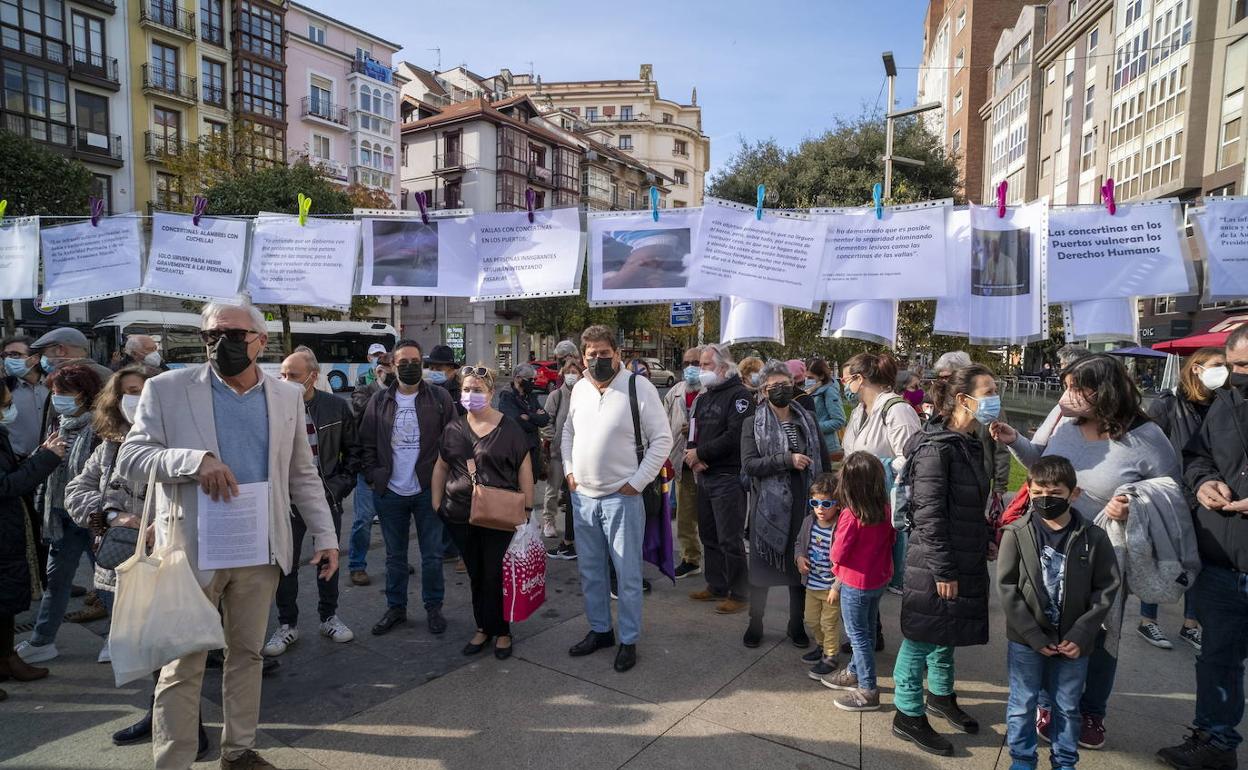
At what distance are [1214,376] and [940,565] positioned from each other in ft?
5.23

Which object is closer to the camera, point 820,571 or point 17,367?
point 820,571

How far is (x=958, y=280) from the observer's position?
4410 mm

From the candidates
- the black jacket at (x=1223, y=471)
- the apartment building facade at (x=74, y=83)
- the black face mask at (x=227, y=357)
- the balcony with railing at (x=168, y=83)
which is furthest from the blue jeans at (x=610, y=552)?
the balcony with railing at (x=168, y=83)

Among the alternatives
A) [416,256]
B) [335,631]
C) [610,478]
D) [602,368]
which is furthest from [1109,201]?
[335,631]

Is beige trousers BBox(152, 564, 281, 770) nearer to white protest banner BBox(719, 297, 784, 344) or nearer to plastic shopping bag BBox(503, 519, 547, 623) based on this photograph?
plastic shopping bag BBox(503, 519, 547, 623)

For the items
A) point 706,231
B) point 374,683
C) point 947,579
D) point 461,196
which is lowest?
point 374,683

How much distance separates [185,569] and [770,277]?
3.67 m

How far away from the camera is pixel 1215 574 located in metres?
3.05

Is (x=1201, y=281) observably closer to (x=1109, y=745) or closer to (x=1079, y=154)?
(x=1109, y=745)

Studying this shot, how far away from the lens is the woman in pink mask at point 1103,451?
3080 mm

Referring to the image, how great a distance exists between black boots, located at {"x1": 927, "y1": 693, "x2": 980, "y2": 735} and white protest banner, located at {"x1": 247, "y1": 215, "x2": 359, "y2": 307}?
4539mm

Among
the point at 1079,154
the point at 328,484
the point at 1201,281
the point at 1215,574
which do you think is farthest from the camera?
the point at 1079,154

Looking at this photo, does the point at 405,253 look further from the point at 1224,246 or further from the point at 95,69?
the point at 95,69

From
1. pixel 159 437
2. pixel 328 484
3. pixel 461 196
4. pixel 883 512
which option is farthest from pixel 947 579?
pixel 461 196
